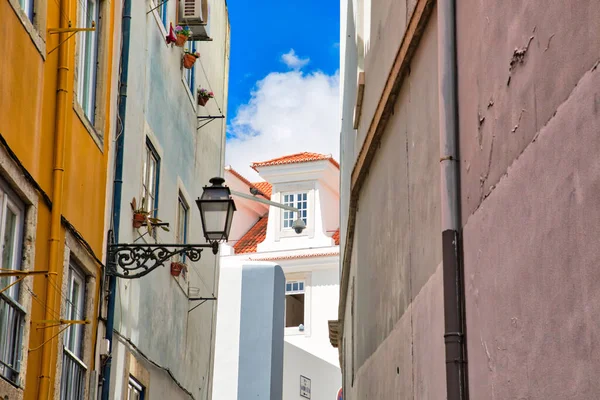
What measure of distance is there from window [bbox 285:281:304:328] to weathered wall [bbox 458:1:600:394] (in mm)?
35438

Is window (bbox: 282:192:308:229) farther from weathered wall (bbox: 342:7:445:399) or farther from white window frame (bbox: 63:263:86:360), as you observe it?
white window frame (bbox: 63:263:86:360)

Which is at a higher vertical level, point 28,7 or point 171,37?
point 171,37

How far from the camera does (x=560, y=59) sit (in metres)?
4.41

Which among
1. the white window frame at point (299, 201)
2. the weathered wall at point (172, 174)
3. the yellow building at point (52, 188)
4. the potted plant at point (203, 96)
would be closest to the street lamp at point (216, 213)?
the yellow building at point (52, 188)

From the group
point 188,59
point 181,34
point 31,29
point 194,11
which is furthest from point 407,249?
point 188,59

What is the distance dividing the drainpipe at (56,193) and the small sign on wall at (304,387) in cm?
2584

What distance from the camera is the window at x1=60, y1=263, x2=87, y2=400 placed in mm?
10453

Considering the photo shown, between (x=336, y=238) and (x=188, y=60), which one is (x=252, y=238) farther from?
(x=188, y=60)

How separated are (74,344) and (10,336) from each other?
7.47 ft

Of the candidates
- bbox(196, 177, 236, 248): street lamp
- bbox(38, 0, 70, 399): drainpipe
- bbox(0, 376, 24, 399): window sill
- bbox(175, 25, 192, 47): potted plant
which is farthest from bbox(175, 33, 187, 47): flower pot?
bbox(0, 376, 24, 399): window sill

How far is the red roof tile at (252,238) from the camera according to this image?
44.3 m

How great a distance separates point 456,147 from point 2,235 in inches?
154

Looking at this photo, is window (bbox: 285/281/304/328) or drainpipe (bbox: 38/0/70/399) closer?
drainpipe (bbox: 38/0/70/399)

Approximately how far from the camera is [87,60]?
11508mm
